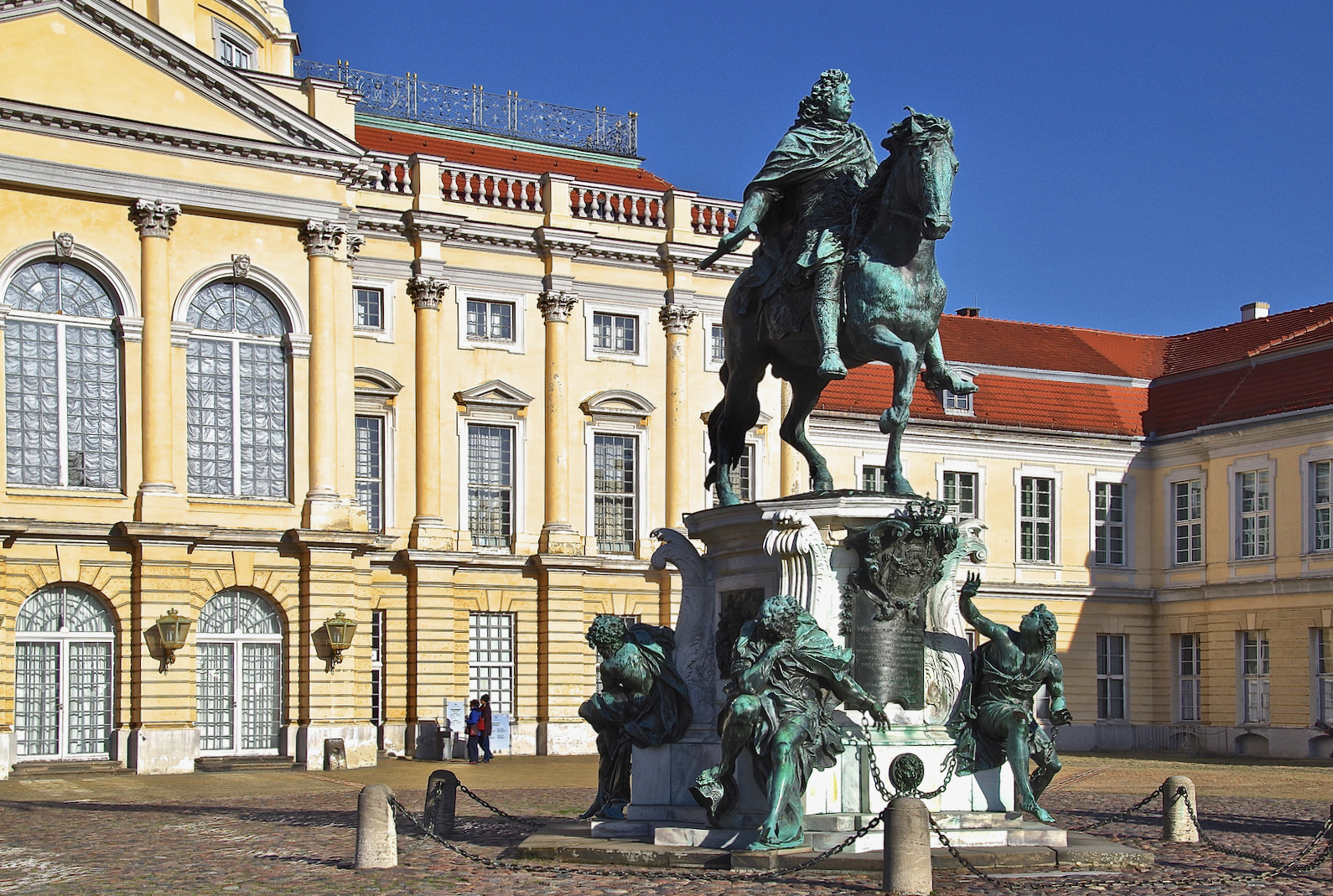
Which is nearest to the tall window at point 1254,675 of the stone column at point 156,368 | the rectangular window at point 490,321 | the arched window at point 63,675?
the rectangular window at point 490,321

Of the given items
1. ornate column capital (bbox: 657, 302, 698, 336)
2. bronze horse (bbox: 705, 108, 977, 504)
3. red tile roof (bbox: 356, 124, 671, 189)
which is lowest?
bronze horse (bbox: 705, 108, 977, 504)

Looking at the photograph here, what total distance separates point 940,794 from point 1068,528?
1349 inches

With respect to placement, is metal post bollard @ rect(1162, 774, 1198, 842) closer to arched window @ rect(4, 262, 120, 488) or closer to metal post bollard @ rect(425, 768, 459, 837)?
metal post bollard @ rect(425, 768, 459, 837)

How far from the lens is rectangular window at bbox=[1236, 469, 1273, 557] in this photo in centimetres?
4216

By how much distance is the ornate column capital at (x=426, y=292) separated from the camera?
39344mm

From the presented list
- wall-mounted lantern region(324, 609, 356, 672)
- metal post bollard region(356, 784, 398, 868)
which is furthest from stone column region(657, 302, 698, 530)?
metal post bollard region(356, 784, 398, 868)

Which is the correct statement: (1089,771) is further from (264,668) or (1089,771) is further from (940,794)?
(940,794)

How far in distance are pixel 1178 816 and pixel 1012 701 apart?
388cm

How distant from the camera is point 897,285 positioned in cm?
1329

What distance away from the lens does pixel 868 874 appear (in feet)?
38.9

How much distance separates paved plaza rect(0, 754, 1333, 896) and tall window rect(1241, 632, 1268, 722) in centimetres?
903

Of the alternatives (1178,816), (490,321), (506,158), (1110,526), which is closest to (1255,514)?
(1110,526)

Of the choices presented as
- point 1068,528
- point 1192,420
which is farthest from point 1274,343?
point 1068,528

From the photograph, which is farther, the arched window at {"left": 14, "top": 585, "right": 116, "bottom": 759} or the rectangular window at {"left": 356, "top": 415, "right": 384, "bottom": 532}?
the rectangular window at {"left": 356, "top": 415, "right": 384, "bottom": 532}
